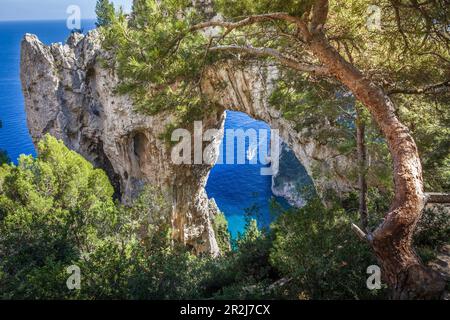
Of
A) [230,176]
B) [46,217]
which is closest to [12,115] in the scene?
[230,176]

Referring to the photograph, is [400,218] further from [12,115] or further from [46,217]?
[12,115]

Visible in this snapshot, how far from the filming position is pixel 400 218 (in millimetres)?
3648

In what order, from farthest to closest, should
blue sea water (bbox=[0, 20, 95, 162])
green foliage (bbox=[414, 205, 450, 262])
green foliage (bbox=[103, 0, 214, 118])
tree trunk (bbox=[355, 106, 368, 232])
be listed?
blue sea water (bbox=[0, 20, 95, 162])
green foliage (bbox=[414, 205, 450, 262])
tree trunk (bbox=[355, 106, 368, 232])
green foliage (bbox=[103, 0, 214, 118])

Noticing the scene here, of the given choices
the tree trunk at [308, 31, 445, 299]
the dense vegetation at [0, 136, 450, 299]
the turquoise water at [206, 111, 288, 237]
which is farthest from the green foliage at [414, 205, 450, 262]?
the turquoise water at [206, 111, 288, 237]

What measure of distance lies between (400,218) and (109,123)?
15921 millimetres

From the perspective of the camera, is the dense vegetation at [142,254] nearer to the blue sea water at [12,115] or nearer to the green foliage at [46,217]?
the green foliage at [46,217]

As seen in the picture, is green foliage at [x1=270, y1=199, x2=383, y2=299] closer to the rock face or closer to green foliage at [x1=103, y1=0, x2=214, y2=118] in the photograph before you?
green foliage at [x1=103, y1=0, x2=214, y2=118]

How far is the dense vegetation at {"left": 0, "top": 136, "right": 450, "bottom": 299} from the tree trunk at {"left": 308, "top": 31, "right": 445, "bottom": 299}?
0.64 metres

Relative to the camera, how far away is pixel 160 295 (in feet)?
16.0

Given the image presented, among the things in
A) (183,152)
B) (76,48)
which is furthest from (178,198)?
(76,48)

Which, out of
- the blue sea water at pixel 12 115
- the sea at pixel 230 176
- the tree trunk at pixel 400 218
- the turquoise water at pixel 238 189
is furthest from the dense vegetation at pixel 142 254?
the blue sea water at pixel 12 115

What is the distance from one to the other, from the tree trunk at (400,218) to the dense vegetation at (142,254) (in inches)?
25.3

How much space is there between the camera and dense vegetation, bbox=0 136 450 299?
14.7 ft
